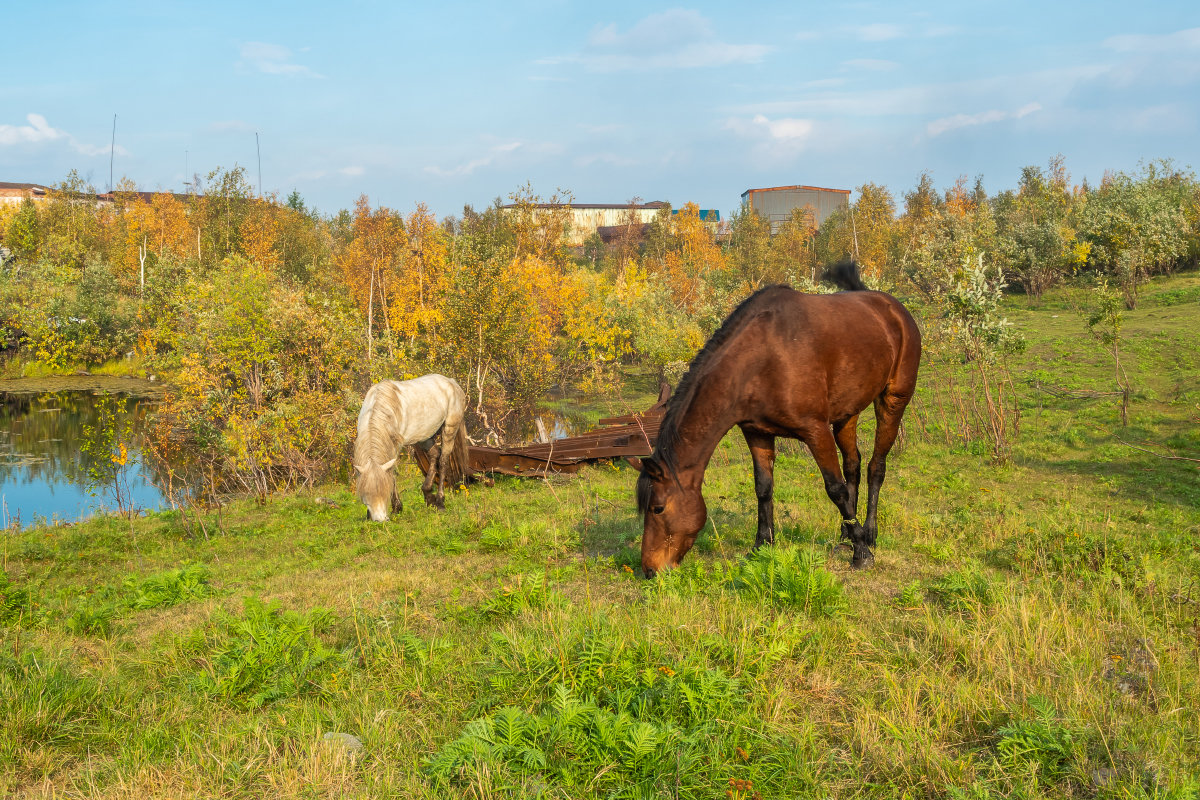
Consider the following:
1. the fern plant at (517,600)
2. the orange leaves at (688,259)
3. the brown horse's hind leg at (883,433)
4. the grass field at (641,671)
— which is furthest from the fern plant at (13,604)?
the orange leaves at (688,259)

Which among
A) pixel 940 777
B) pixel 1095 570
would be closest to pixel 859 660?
pixel 940 777

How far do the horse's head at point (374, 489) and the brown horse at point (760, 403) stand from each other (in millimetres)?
5419

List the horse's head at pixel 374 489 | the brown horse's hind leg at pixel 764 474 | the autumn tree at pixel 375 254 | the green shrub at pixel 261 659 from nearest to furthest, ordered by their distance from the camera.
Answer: the green shrub at pixel 261 659 < the brown horse's hind leg at pixel 764 474 < the horse's head at pixel 374 489 < the autumn tree at pixel 375 254

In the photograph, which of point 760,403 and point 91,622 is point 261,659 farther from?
point 760,403

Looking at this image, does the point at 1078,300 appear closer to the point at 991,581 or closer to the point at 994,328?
the point at 994,328

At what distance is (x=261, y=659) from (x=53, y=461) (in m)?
23.1

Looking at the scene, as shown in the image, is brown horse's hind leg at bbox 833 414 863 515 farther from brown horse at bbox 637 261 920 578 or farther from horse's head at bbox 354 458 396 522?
horse's head at bbox 354 458 396 522

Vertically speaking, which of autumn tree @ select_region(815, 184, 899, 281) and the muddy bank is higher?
autumn tree @ select_region(815, 184, 899, 281)

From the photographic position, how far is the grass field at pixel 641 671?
119 inches

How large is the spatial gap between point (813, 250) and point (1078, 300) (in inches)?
1353

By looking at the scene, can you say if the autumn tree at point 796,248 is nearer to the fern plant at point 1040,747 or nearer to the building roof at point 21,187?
the fern plant at point 1040,747

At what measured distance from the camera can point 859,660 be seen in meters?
4.10

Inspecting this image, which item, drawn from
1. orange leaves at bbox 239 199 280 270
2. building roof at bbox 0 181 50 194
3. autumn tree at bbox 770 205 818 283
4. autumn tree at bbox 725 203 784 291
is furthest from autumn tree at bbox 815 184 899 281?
building roof at bbox 0 181 50 194

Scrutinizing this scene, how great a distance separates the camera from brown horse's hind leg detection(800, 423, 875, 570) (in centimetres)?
606
